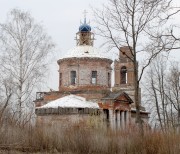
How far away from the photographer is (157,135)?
38.0 ft

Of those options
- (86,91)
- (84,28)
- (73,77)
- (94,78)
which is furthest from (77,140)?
(84,28)

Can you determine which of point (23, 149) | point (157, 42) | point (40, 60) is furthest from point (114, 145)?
point (40, 60)

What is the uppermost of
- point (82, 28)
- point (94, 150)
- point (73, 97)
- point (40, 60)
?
point (82, 28)

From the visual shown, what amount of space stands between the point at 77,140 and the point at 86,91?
19.0 meters

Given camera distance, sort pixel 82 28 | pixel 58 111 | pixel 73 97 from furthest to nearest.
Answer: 1. pixel 82 28
2. pixel 73 97
3. pixel 58 111

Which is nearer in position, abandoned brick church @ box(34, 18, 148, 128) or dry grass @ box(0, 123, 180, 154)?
dry grass @ box(0, 123, 180, 154)

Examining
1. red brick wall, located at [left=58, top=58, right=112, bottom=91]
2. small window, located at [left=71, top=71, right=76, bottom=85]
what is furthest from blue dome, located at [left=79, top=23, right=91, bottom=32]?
small window, located at [left=71, top=71, right=76, bottom=85]

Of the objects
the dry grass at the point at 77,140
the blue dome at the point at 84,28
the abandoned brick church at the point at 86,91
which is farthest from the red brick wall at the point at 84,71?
the dry grass at the point at 77,140

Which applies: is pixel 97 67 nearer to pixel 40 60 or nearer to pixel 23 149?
pixel 40 60

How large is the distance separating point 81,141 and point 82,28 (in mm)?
24626

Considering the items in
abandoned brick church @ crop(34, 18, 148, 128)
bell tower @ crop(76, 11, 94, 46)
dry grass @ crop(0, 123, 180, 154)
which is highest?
bell tower @ crop(76, 11, 94, 46)

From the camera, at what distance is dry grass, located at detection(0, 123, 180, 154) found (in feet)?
39.1

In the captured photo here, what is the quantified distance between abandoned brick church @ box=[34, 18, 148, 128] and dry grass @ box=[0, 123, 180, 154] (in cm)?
1536

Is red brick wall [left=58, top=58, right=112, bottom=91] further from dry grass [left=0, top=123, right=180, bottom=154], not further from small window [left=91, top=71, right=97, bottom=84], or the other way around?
dry grass [left=0, top=123, right=180, bottom=154]
